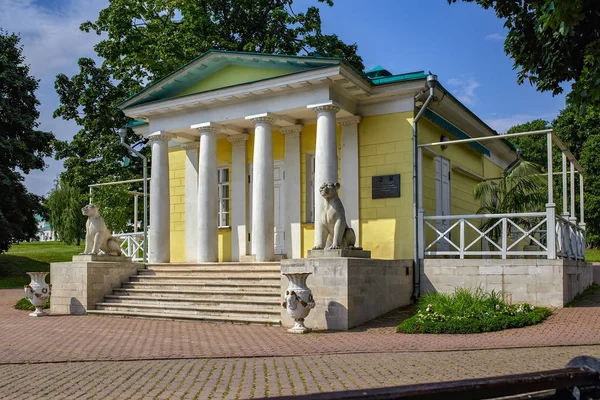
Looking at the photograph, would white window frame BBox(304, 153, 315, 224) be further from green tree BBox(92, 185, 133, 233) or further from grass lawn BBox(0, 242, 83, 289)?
grass lawn BBox(0, 242, 83, 289)

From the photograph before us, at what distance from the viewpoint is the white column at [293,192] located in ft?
53.7

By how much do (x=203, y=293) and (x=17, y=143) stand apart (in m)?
16.5

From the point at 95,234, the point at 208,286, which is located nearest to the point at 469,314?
the point at 208,286

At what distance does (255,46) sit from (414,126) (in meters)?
13.5

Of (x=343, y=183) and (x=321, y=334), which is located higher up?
(x=343, y=183)

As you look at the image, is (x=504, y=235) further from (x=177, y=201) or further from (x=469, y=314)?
(x=177, y=201)

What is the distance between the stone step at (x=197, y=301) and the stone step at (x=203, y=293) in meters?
0.11

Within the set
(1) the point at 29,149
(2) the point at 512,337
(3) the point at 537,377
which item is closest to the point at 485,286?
(2) the point at 512,337

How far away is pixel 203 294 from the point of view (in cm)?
1397

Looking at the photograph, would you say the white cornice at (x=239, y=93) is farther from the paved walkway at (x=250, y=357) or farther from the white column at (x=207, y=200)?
the paved walkway at (x=250, y=357)

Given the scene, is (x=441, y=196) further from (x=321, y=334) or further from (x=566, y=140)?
(x=566, y=140)

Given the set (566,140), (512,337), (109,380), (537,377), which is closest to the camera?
(537,377)

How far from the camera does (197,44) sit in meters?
25.1

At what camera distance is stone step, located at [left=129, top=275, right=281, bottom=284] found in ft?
45.1
